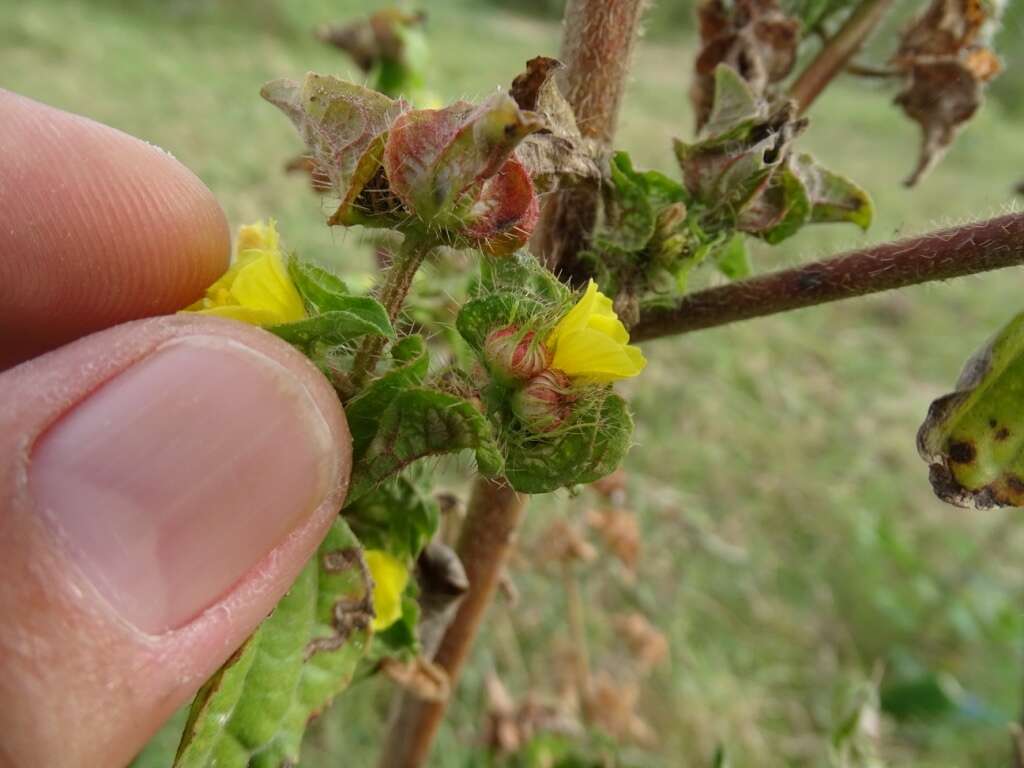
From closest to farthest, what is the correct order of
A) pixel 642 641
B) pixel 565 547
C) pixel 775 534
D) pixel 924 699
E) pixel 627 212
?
1. pixel 627 212
2. pixel 565 547
3. pixel 642 641
4. pixel 924 699
5. pixel 775 534

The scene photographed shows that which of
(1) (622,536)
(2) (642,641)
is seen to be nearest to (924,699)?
(2) (642,641)

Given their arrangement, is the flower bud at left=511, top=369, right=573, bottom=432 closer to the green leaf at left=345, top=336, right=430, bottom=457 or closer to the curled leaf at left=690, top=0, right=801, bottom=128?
the green leaf at left=345, top=336, right=430, bottom=457

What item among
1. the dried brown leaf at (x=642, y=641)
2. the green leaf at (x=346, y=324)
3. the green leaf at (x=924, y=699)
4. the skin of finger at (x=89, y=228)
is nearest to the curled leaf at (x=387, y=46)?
the skin of finger at (x=89, y=228)

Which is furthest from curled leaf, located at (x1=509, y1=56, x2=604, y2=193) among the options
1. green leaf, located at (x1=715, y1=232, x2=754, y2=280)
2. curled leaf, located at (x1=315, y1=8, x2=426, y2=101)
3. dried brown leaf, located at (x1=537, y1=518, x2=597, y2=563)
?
dried brown leaf, located at (x1=537, y1=518, x2=597, y2=563)

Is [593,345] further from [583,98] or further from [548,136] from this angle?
[583,98]

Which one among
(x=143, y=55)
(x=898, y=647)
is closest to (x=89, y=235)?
(x=898, y=647)

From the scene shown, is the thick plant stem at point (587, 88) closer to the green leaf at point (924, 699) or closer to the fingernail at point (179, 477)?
the fingernail at point (179, 477)
